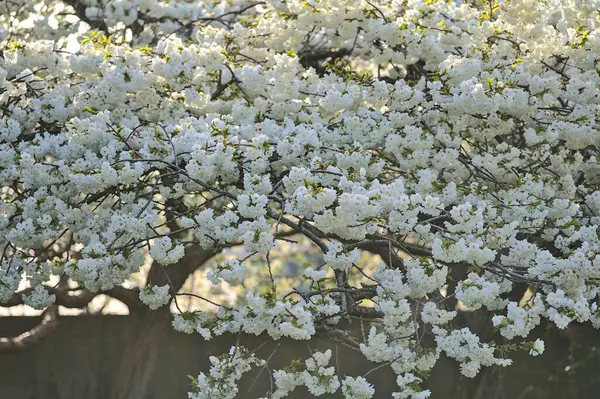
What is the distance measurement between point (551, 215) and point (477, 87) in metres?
0.91

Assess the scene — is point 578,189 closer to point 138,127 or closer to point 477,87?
point 477,87

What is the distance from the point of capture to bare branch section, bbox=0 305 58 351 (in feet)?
24.4

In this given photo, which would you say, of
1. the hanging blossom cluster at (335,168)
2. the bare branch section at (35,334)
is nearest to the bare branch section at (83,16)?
the hanging blossom cluster at (335,168)

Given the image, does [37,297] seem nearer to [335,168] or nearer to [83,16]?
[335,168]

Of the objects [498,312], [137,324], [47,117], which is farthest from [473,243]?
[137,324]

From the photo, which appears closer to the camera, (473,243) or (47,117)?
(473,243)

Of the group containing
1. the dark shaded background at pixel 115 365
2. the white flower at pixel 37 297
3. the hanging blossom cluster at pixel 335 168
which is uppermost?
the hanging blossom cluster at pixel 335 168

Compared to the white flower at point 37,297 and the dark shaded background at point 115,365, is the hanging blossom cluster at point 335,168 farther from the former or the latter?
the dark shaded background at point 115,365

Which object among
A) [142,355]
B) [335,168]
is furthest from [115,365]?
[335,168]

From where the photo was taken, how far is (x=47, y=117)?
5.59 metres

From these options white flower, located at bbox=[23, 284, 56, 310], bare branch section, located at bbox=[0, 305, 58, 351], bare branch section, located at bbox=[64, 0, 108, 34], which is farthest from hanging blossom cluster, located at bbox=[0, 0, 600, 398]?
bare branch section, located at bbox=[0, 305, 58, 351]

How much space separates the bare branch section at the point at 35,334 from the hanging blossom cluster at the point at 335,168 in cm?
210

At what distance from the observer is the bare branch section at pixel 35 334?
7434 mm

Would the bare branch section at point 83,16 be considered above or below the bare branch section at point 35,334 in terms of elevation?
above
